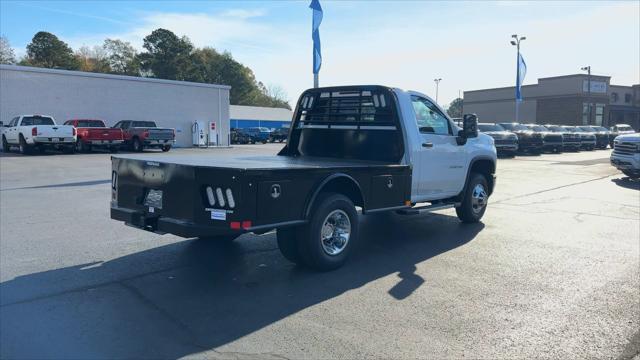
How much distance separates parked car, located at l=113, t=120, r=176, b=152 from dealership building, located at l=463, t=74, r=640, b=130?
48.8m

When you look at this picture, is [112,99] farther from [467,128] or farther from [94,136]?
[467,128]

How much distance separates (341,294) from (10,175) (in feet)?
45.4

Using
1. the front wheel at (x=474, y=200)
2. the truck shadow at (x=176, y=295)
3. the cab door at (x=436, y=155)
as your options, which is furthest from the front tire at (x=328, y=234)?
the front wheel at (x=474, y=200)

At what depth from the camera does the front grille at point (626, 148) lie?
15.6 metres

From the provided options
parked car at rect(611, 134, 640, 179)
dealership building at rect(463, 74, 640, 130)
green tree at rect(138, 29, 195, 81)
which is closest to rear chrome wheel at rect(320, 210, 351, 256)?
parked car at rect(611, 134, 640, 179)

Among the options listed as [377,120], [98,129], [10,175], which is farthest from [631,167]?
[98,129]

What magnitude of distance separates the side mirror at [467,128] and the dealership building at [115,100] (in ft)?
89.3

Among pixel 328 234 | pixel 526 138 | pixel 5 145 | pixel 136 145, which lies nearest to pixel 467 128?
pixel 328 234

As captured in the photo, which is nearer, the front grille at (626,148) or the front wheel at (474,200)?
the front wheel at (474,200)

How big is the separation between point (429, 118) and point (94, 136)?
2268 cm

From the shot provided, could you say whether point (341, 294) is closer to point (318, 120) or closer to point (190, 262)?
point (190, 262)

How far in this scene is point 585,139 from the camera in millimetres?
35219

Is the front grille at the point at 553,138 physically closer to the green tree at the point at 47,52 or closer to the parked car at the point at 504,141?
the parked car at the point at 504,141

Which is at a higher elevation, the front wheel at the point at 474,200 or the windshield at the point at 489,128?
the windshield at the point at 489,128
